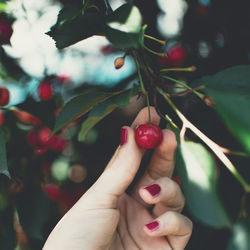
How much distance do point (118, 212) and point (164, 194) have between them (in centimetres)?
17

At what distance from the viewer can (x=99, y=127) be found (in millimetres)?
2082

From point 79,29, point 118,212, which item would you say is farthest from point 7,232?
point 79,29

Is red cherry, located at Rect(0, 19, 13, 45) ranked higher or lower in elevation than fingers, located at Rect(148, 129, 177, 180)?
higher

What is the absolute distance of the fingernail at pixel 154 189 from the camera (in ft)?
2.90

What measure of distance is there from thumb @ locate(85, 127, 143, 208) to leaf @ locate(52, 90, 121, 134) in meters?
0.14

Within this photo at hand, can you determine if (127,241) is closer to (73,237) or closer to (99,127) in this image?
(73,237)

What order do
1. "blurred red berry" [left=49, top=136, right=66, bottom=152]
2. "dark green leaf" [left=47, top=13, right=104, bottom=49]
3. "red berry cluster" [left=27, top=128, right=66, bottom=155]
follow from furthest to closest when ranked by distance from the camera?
1. "blurred red berry" [left=49, top=136, right=66, bottom=152]
2. "red berry cluster" [left=27, top=128, right=66, bottom=155]
3. "dark green leaf" [left=47, top=13, right=104, bottom=49]

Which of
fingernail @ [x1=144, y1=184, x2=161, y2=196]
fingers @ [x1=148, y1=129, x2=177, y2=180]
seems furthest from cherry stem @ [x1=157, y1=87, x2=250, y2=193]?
fingernail @ [x1=144, y1=184, x2=161, y2=196]

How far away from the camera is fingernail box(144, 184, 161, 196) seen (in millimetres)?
883

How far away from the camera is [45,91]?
1665 mm

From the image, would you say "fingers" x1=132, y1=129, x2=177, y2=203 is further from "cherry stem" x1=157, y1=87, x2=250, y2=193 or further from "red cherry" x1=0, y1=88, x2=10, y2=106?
"red cherry" x1=0, y1=88, x2=10, y2=106

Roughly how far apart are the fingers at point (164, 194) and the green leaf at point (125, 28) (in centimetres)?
44

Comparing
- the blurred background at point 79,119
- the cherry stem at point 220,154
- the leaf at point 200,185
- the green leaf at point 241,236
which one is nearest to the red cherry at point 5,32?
the blurred background at point 79,119

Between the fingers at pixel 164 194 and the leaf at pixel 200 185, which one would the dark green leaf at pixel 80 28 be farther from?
the fingers at pixel 164 194
